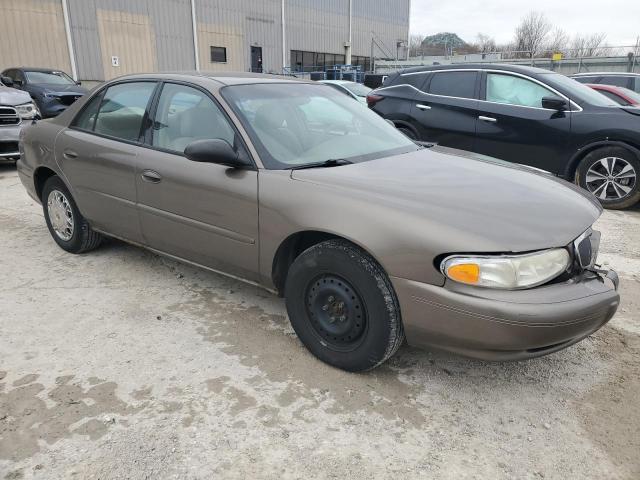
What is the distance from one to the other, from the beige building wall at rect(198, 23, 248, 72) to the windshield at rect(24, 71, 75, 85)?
1317 cm

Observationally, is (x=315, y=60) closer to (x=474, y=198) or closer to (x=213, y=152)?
(x=213, y=152)

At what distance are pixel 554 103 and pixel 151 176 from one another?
15.7ft

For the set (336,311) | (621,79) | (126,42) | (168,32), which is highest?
(168,32)

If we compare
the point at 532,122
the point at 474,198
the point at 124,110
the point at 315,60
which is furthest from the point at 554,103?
the point at 315,60

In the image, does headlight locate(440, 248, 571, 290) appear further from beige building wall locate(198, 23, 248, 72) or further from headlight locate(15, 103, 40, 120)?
beige building wall locate(198, 23, 248, 72)

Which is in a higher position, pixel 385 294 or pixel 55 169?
pixel 55 169

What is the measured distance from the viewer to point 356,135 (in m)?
3.46

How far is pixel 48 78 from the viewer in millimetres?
14195

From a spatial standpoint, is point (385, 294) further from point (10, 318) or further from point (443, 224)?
point (10, 318)

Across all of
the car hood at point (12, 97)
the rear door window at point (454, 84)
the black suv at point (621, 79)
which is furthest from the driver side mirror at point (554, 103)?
the car hood at point (12, 97)

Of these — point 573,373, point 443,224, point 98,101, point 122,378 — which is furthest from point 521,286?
point 98,101

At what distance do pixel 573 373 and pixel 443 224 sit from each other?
1219 mm

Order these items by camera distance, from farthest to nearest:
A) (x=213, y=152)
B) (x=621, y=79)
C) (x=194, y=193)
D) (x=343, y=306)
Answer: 1. (x=621, y=79)
2. (x=194, y=193)
3. (x=213, y=152)
4. (x=343, y=306)

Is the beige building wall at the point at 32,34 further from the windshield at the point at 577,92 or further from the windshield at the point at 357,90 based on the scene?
the windshield at the point at 577,92
